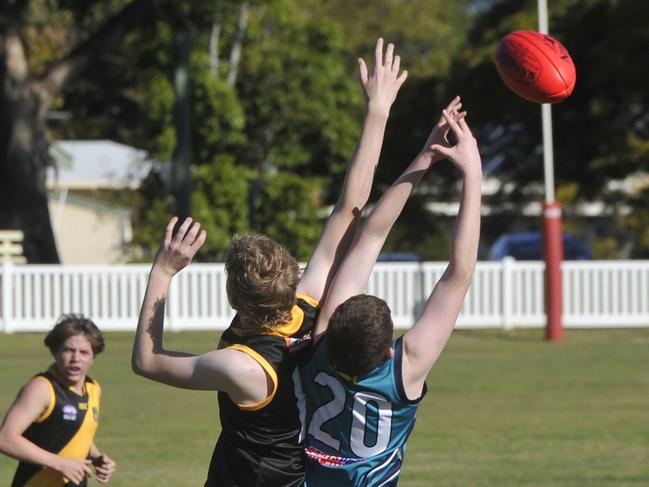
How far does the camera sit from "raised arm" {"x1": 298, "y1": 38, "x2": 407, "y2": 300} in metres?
4.45

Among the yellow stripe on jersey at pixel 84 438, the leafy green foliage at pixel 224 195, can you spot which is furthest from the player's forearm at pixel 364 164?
the leafy green foliage at pixel 224 195

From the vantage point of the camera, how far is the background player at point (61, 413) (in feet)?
18.2

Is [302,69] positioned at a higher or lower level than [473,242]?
higher

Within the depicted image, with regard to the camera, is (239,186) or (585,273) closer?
(585,273)

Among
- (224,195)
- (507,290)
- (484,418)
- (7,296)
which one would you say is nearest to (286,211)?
(224,195)

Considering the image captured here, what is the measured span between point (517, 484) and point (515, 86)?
4.58 metres

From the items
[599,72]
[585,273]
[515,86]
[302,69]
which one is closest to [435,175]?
[302,69]

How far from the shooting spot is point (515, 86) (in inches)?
215

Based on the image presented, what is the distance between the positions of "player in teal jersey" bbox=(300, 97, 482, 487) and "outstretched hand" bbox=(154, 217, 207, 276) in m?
0.48

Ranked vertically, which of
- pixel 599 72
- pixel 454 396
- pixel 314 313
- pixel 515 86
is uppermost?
pixel 599 72

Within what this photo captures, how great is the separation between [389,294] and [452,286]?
58.6 feet

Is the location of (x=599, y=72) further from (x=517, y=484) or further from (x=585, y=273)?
(x=517, y=484)

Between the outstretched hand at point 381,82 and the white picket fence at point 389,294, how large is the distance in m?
16.7

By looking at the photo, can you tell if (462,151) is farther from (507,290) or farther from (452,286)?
(507,290)
